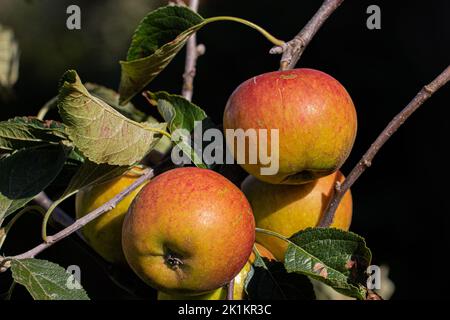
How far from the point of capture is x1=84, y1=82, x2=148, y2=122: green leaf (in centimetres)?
103

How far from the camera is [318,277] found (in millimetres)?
754

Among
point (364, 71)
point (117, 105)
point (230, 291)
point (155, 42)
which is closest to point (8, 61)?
point (117, 105)

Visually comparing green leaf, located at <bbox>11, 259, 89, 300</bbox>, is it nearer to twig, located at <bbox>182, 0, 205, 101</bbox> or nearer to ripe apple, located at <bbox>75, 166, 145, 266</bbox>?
ripe apple, located at <bbox>75, 166, 145, 266</bbox>

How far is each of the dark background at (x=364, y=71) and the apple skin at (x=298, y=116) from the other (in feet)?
6.66

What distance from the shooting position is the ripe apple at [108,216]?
2.91 feet

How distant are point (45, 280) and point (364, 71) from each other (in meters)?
2.50

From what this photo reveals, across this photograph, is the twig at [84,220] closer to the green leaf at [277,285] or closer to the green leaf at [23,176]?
the green leaf at [23,176]

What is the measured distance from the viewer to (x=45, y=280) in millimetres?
750

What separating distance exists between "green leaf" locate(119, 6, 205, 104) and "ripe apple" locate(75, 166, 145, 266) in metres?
0.12

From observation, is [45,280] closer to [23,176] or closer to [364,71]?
[23,176]

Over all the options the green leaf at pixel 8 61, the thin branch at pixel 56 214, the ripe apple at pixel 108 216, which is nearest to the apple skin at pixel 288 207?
the ripe apple at pixel 108 216

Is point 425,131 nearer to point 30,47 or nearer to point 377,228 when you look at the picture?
point 377,228

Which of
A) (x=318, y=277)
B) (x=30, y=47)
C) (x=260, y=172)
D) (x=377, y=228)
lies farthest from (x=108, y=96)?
(x=30, y=47)

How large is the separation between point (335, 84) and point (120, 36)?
99.8 inches
